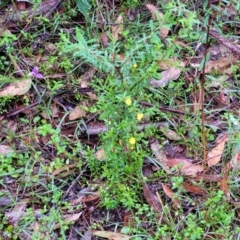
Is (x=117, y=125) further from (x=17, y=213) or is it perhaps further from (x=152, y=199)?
(x=17, y=213)

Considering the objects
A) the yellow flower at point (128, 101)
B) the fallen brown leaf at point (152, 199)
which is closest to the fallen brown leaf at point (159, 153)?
the fallen brown leaf at point (152, 199)

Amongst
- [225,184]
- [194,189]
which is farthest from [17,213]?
[225,184]

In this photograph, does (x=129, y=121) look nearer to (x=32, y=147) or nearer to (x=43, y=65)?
(x=32, y=147)

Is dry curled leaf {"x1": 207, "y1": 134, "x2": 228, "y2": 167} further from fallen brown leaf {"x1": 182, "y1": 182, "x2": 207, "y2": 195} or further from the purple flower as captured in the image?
the purple flower

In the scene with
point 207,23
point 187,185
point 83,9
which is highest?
point 207,23

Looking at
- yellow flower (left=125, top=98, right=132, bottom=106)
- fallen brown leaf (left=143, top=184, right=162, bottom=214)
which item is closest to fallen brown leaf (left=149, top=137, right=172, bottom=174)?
fallen brown leaf (left=143, top=184, right=162, bottom=214)

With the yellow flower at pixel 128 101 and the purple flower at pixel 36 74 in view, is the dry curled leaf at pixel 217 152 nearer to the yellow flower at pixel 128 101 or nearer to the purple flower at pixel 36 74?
the yellow flower at pixel 128 101

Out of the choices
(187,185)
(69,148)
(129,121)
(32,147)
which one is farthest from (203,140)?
(32,147)

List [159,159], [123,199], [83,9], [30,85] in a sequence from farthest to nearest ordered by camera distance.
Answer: [83,9] < [30,85] < [159,159] < [123,199]
